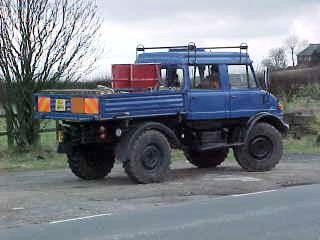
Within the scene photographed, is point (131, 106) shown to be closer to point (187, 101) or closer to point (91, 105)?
point (91, 105)

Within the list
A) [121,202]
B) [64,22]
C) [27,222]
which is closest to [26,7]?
[64,22]

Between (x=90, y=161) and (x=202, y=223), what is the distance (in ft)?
19.8

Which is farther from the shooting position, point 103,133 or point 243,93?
point 243,93

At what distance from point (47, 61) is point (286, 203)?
10.9m

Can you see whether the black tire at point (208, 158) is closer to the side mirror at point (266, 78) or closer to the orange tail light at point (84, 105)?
the side mirror at point (266, 78)

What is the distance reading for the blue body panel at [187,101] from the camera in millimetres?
13727

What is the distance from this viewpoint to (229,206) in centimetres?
1127

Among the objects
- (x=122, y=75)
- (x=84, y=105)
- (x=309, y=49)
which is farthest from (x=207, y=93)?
(x=309, y=49)

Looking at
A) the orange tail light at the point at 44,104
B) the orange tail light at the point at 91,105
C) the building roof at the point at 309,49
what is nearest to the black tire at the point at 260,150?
the orange tail light at the point at 91,105

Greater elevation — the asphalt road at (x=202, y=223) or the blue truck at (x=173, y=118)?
the blue truck at (x=173, y=118)

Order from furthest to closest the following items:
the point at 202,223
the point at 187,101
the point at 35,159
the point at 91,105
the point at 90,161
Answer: the point at 35,159 → the point at 90,161 → the point at 187,101 → the point at 91,105 → the point at 202,223

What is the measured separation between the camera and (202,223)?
9.74 meters

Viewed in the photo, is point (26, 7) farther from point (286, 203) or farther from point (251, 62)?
point (286, 203)

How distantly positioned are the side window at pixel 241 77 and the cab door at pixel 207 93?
0.83ft
